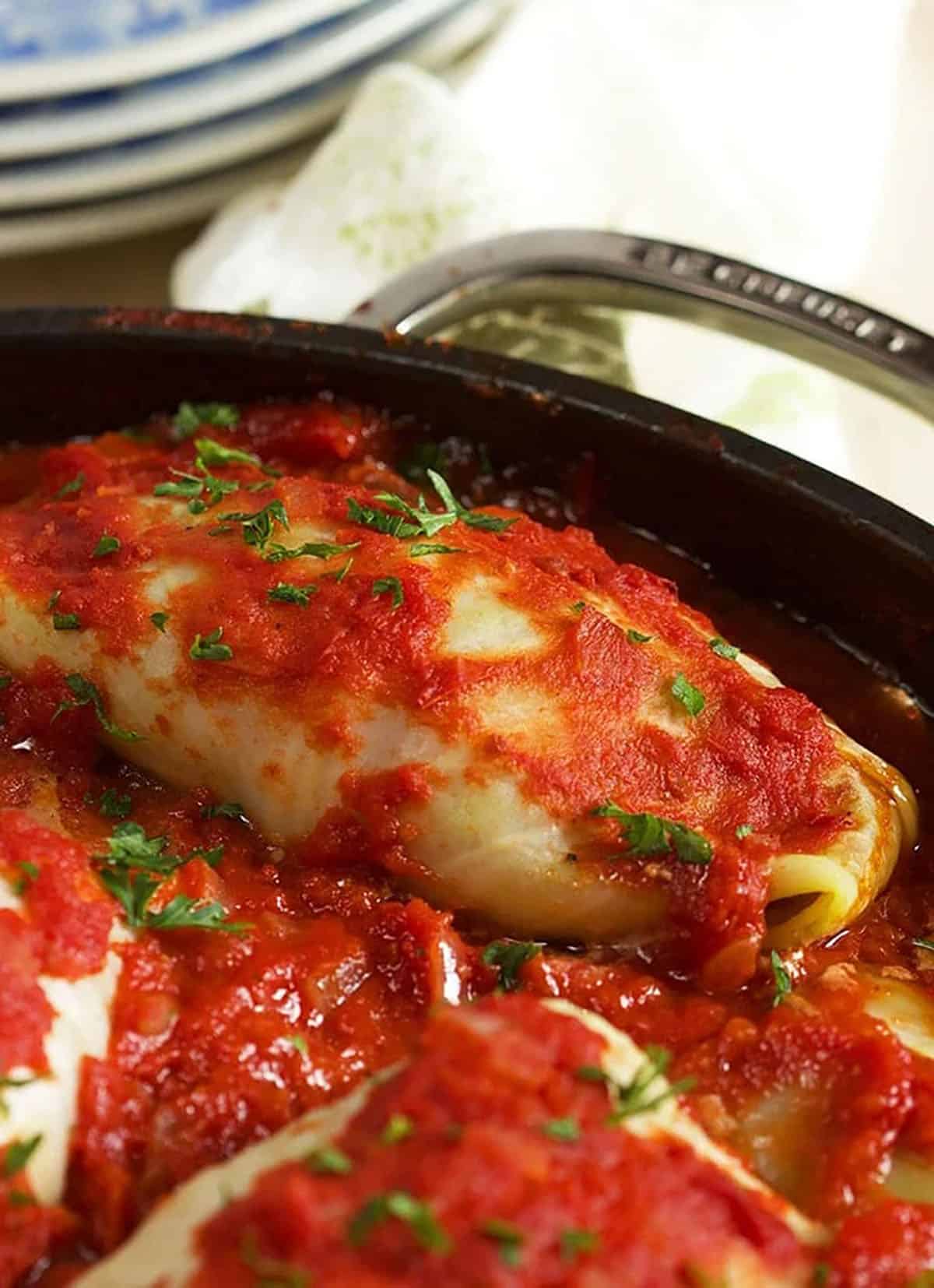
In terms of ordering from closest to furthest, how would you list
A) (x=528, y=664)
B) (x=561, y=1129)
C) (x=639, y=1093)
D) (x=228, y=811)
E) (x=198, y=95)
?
(x=561, y=1129) < (x=639, y=1093) < (x=528, y=664) < (x=228, y=811) < (x=198, y=95)

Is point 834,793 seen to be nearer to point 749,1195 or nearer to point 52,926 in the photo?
point 749,1195

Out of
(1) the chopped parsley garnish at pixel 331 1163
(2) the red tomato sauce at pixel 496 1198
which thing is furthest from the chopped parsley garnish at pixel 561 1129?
(1) the chopped parsley garnish at pixel 331 1163

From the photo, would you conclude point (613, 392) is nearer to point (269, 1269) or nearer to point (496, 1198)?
point (496, 1198)

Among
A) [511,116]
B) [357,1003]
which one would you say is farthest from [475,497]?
[511,116]

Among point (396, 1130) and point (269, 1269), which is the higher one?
point (396, 1130)

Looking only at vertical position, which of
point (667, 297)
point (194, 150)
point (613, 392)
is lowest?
point (194, 150)

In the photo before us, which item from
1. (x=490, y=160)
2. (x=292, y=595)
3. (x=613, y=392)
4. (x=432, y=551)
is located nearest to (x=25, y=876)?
(x=292, y=595)
